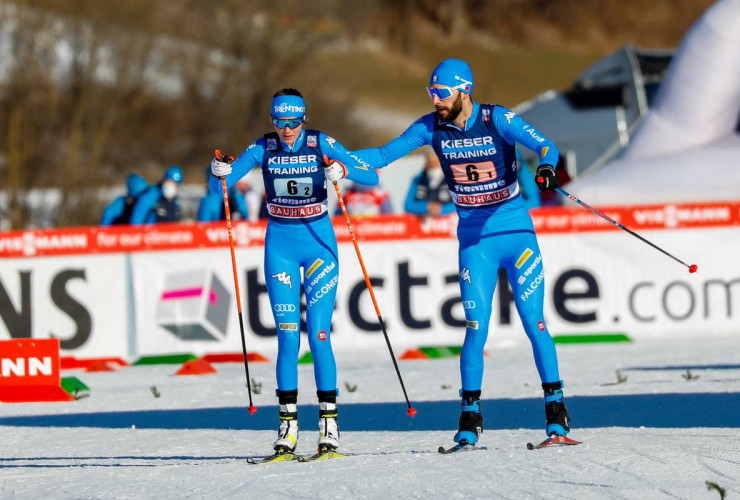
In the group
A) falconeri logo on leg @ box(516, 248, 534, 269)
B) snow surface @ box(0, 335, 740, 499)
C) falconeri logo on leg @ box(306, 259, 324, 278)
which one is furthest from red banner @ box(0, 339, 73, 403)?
falconeri logo on leg @ box(516, 248, 534, 269)

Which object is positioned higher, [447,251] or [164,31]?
[164,31]

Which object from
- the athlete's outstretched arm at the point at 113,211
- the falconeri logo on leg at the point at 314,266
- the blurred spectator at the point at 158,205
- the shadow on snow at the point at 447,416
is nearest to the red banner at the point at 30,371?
the shadow on snow at the point at 447,416

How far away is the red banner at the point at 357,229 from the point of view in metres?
14.5

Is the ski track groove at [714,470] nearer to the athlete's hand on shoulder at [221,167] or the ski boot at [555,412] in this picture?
the ski boot at [555,412]

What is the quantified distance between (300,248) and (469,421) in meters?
1.40

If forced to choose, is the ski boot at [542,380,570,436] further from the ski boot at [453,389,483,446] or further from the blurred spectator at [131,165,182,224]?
the blurred spectator at [131,165,182,224]

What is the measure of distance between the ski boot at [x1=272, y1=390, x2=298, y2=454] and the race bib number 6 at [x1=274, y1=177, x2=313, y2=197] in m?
1.15

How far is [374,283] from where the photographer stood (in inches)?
572

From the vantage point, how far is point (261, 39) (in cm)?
3916

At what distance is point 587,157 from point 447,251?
907cm

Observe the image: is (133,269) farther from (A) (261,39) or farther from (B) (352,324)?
(A) (261,39)

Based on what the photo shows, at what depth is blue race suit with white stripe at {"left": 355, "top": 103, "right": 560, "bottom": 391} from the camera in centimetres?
739

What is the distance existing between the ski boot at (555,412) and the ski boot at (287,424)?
1.43 meters

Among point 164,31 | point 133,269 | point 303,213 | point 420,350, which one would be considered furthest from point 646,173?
point 164,31
